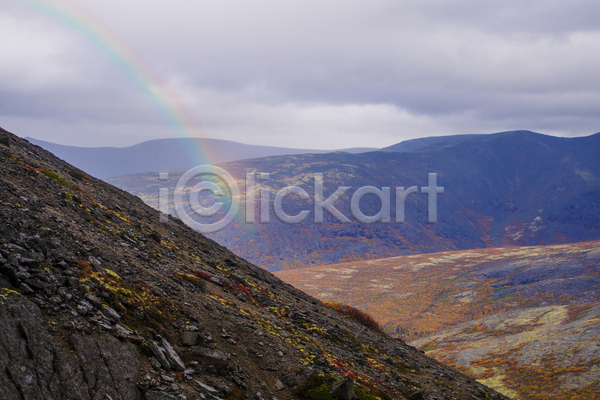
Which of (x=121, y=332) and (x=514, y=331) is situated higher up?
(x=121, y=332)

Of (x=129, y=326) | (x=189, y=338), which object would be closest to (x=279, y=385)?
(x=189, y=338)

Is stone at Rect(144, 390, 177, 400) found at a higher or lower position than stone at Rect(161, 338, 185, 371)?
lower

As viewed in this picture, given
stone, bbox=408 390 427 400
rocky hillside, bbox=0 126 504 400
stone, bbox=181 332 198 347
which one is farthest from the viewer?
stone, bbox=408 390 427 400

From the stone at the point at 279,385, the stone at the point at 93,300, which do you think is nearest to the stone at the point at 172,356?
the stone at the point at 93,300

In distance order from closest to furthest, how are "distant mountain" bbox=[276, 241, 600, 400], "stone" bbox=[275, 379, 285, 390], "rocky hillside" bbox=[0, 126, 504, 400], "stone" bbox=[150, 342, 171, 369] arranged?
"rocky hillside" bbox=[0, 126, 504, 400]
"stone" bbox=[150, 342, 171, 369]
"stone" bbox=[275, 379, 285, 390]
"distant mountain" bbox=[276, 241, 600, 400]

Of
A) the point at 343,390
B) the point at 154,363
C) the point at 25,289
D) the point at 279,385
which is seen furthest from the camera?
the point at 343,390

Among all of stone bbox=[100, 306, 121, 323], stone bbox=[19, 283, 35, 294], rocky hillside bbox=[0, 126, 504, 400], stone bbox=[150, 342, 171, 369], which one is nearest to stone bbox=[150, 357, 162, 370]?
rocky hillside bbox=[0, 126, 504, 400]

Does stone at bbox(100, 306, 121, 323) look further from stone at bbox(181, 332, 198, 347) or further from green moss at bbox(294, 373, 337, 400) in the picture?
green moss at bbox(294, 373, 337, 400)

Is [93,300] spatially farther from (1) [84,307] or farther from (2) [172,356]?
(2) [172,356]

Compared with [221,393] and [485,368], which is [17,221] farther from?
[485,368]
